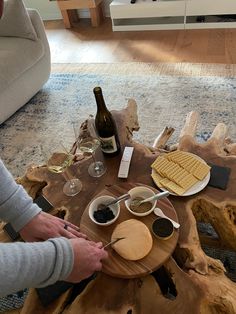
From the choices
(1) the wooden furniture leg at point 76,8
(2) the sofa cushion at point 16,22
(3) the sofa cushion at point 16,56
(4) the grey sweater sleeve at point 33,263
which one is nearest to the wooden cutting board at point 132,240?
(4) the grey sweater sleeve at point 33,263

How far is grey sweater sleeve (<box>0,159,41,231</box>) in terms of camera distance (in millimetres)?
869

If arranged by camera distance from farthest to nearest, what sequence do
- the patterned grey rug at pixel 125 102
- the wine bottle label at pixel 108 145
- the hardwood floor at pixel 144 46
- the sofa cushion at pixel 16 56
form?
the hardwood floor at pixel 144 46, the sofa cushion at pixel 16 56, the patterned grey rug at pixel 125 102, the wine bottle label at pixel 108 145

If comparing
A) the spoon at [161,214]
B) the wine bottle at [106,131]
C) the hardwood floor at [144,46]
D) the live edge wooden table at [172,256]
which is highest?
the wine bottle at [106,131]

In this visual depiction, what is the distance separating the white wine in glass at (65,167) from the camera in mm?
1063

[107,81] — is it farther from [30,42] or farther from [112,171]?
[112,171]

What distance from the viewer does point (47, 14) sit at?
151 inches

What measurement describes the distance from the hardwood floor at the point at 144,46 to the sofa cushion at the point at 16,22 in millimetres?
702

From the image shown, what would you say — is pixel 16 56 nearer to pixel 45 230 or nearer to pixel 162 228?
pixel 45 230

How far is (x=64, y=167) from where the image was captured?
1.07 meters

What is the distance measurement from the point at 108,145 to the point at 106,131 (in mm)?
76

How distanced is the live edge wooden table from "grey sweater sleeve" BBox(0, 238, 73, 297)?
0.56 ft

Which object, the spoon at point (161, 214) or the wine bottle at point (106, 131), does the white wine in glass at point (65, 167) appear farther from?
the spoon at point (161, 214)

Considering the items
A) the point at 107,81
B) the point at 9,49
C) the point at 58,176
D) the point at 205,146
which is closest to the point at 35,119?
the point at 9,49

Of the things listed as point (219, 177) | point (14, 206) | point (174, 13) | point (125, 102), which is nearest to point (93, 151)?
point (14, 206)
